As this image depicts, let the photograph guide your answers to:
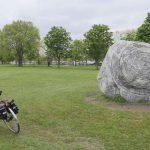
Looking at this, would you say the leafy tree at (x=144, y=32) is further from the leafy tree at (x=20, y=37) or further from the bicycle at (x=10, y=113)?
the bicycle at (x=10, y=113)

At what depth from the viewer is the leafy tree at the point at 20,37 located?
74.6m

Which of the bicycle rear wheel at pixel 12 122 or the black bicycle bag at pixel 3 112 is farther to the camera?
the bicycle rear wheel at pixel 12 122

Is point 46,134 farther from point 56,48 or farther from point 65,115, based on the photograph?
point 56,48

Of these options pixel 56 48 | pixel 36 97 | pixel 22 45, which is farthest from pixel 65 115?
pixel 22 45

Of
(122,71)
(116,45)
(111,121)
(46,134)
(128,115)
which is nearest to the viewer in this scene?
(46,134)

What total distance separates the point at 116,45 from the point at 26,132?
6597mm

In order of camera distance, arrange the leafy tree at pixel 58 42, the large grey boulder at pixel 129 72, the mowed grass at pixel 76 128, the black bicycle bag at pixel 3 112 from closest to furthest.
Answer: the mowed grass at pixel 76 128 → the black bicycle bag at pixel 3 112 → the large grey boulder at pixel 129 72 → the leafy tree at pixel 58 42

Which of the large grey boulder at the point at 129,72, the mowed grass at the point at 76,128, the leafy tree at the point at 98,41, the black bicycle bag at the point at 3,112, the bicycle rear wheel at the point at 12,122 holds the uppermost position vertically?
the leafy tree at the point at 98,41

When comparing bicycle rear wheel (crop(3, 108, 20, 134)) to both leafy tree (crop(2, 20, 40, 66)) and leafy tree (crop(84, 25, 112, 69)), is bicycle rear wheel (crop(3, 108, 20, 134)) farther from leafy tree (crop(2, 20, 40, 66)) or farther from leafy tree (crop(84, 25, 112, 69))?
leafy tree (crop(2, 20, 40, 66))

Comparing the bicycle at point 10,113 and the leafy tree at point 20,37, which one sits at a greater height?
the leafy tree at point 20,37

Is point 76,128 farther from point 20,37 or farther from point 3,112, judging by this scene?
point 20,37

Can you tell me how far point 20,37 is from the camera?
7394 cm

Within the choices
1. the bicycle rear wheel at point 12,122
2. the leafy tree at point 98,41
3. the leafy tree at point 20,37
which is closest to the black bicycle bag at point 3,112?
the bicycle rear wheel at point 12,122

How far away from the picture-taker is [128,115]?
1232 centimetres
